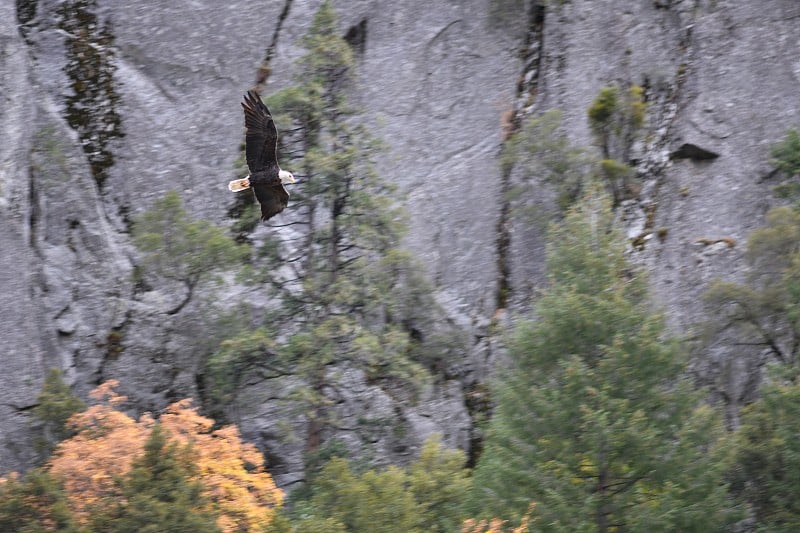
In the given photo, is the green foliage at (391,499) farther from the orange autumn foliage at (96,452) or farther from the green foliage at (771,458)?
the green foliage at (771,458)

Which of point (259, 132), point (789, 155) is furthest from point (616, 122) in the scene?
point (259, 132)

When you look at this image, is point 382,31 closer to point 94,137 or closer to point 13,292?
point 94,137

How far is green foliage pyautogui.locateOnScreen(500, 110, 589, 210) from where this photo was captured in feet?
97.7

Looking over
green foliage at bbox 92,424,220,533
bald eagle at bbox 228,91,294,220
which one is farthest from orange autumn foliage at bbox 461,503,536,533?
bald eagle at bbox 228,91,294,220

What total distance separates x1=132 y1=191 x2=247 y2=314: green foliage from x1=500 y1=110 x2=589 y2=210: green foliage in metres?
8.60

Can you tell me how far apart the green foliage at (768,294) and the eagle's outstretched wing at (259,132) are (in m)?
12.2

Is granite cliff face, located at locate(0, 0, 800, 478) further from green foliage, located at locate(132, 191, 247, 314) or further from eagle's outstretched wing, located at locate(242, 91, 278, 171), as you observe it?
eagle's outstretched wing, located at locate(242, 91, 278, 171)

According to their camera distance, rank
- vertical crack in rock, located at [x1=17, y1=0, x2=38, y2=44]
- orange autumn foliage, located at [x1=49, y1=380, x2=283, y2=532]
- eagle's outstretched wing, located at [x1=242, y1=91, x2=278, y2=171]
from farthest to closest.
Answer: vertical crack in rock, located at [x1=17, y1=0, x2=38, y2=44]
orange autumn foliage, located at [x1=49, y1=380, x2=283, y2=532]
eagle's outstretched wing, located at [x1=242, y1=91, x2=278, y2=171]

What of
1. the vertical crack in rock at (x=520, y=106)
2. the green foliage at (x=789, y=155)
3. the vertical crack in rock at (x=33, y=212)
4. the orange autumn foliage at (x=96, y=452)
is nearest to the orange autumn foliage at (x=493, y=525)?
the orange autumn foliage at (x=96, y=452)

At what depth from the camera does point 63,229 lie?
29.3 meters

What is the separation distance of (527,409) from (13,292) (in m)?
12.6

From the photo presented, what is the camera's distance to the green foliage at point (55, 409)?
23.5 metres

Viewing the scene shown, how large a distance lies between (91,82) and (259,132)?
17336 millimetres

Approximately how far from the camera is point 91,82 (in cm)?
3216
